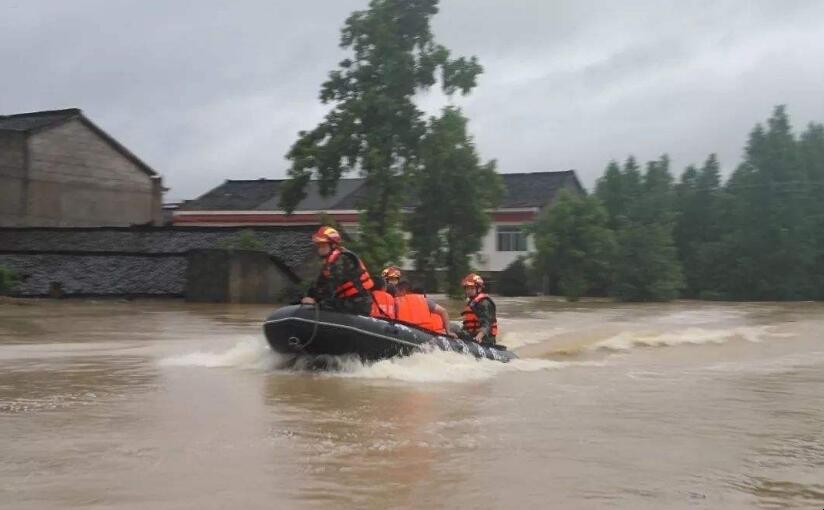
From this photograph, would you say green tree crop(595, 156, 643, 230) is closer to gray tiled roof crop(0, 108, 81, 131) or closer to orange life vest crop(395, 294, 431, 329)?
gray tiled roof crop(0, 108, 81, 131)

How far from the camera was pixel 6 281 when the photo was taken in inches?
911

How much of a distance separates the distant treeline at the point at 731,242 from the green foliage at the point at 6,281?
54.7 feet

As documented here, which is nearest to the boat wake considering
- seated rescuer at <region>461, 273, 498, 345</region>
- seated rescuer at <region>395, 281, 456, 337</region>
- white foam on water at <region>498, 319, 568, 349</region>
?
seated rescuer at <region>461, 273, 498, 345</region>

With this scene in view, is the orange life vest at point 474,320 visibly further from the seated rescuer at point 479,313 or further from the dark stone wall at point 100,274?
the dark stone wall at point 100,274

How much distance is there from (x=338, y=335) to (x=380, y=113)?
14.0 metres

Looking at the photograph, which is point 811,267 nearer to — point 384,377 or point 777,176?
point 777,176

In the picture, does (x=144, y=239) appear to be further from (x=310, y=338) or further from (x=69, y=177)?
(x=310, y=338)

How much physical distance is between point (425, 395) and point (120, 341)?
6.62 metres

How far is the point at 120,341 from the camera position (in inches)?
573

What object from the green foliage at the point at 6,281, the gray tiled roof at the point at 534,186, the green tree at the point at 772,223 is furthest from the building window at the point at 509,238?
the green foliage at the point at 6,281

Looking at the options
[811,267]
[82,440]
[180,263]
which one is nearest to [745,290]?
[811,267]

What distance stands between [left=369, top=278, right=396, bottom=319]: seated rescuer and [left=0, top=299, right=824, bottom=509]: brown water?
612 millimetres

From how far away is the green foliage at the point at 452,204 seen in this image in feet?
83.0

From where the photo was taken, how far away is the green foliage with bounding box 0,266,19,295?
910 inches
